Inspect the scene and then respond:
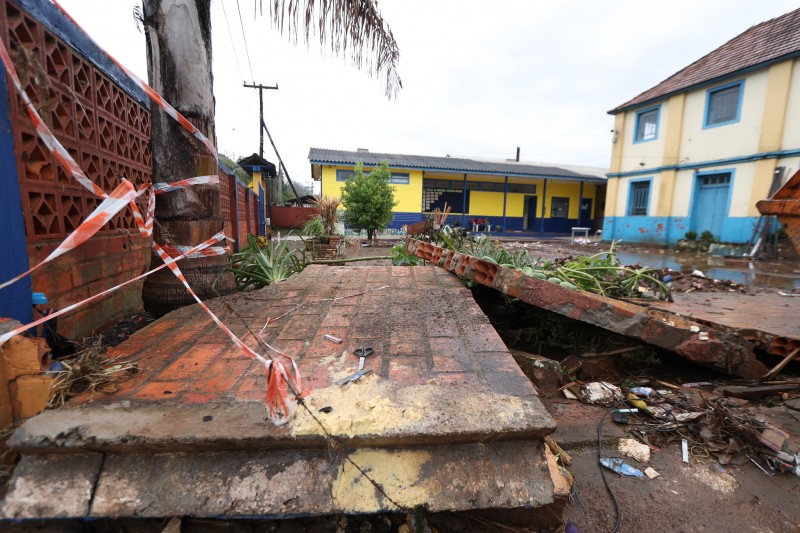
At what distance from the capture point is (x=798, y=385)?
2.20 m

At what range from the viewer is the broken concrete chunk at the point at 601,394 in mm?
2162

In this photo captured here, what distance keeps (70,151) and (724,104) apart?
636 inches

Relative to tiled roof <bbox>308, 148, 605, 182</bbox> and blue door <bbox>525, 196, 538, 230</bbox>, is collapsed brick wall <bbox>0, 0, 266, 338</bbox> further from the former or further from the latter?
blue door <bbox>525, 196, 538, 230</bbox>

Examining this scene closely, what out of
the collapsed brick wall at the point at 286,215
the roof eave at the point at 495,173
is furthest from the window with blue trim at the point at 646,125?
the collapsed brick wall at the point at 286,215

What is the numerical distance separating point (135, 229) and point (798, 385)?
183 inches

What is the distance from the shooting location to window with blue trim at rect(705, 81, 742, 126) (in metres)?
11.0

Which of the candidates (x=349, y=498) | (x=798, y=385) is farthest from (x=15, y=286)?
(x=798, y=385)

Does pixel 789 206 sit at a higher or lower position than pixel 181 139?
lower

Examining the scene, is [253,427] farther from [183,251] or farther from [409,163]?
[409,163]

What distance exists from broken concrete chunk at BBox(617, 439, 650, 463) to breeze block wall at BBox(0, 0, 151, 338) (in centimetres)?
288

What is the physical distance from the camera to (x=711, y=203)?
11906 millimetres

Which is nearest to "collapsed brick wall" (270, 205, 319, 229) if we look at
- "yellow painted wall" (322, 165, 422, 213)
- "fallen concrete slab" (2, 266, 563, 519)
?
"yellow painted wall" (322, 165, 422, 213)

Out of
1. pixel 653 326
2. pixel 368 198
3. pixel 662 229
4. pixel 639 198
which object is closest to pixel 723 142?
→ pixel 662 229

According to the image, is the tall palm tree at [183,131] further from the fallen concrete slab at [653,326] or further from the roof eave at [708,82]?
the roof eave at [708,82]
